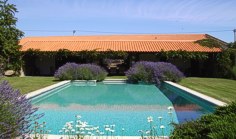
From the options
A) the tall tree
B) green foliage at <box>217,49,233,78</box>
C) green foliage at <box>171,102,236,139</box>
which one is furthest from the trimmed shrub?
green foliage at <box>171,102,236,139</box>

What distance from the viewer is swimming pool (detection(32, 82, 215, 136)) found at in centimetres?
861

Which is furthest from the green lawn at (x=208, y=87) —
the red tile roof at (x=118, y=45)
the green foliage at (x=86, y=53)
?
the red tile roof at (x=118, y=45)

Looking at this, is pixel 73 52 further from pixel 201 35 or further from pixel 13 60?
pixel 201 35

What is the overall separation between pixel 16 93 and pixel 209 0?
61.2 ft

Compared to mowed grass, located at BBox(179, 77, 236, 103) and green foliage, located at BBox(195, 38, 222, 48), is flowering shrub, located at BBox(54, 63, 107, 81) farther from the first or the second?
green foliage, located at BBox(195, 38, 222, 48)

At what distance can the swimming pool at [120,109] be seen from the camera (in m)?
8.61

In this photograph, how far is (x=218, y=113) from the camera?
3.94 meters

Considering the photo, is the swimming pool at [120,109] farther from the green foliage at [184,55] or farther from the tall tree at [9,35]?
the tall tree at [9,35]

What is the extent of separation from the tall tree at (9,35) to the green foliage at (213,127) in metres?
22.7

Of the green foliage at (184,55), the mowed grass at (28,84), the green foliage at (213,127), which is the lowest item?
the mowed grass at (28,84)

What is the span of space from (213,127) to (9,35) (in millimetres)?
24177

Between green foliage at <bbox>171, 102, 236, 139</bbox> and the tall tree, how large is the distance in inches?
894

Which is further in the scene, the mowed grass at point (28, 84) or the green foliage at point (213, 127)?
the mowed grass at point (28, 84)

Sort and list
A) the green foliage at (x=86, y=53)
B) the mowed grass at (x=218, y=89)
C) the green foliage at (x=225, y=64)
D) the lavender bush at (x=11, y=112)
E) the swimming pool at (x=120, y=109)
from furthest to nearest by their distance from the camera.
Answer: the green foliage at (x=86, y=53) → the green foliage at (x=225, y=64) → the mowed grass at (x=218, y=89) → the swimming pool at (x=120, y=109) → the lavender bush at (x=11, y=112)
